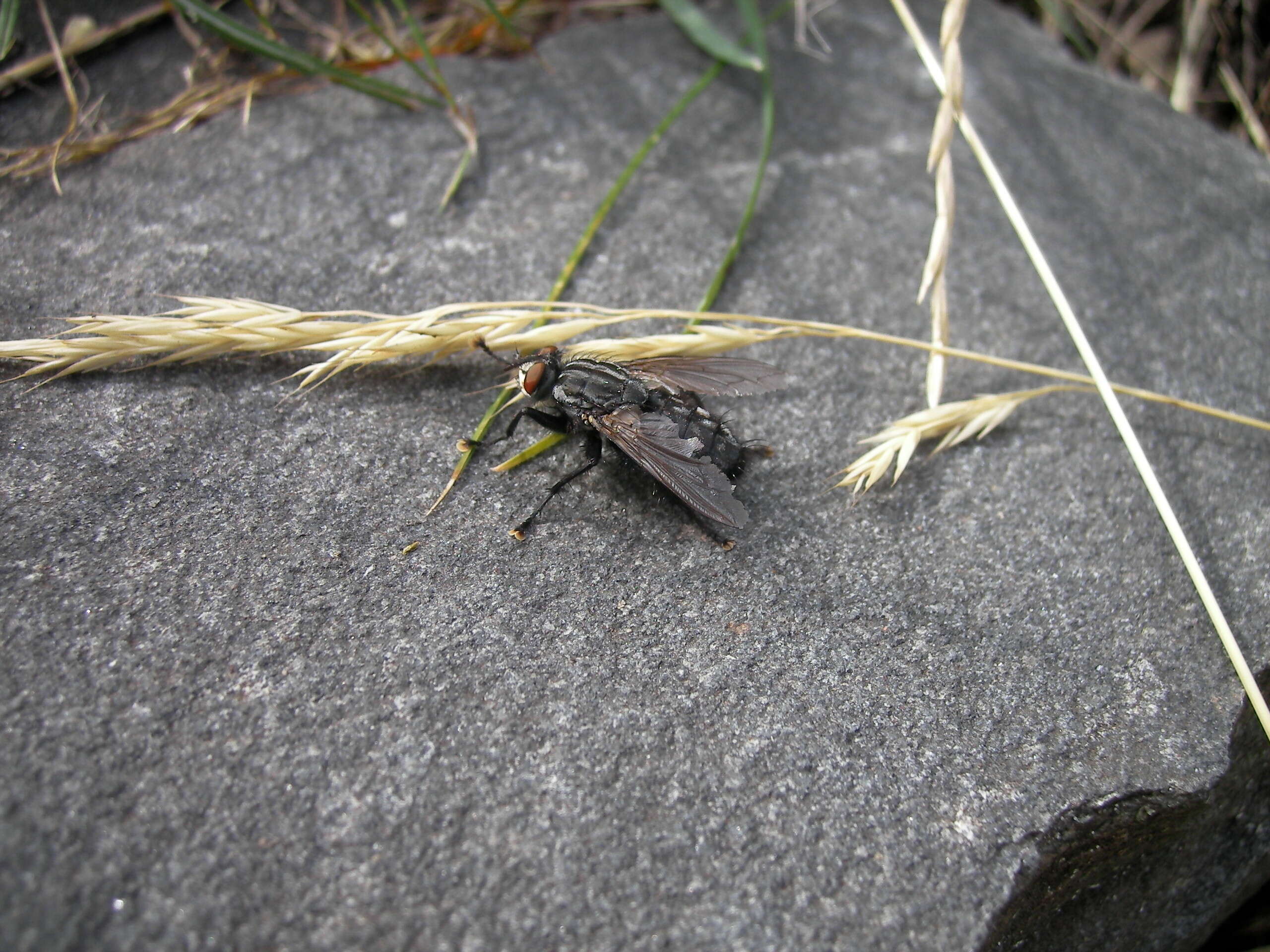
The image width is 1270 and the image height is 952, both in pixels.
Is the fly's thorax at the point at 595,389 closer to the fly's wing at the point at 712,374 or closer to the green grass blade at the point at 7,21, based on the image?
the fly's wing at the point at 712,374

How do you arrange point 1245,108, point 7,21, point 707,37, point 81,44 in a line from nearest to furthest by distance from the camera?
point 7,21 → point 81,44 → point 707,37 → point 1245,108

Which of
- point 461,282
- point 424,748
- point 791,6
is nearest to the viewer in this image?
point 424,748

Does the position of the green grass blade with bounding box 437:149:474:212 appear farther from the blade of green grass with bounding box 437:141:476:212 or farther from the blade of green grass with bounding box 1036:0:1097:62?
the blade of green grass with bounding box 1036:0:1097:62

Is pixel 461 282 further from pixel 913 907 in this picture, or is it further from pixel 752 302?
pixel 913 907

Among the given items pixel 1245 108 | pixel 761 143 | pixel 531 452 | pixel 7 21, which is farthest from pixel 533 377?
pixel 1245 108

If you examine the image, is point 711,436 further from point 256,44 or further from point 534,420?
point 256,44

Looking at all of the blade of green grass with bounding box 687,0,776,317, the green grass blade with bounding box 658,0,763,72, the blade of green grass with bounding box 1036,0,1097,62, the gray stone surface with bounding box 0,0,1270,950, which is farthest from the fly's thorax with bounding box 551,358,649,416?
the blade of green grass with bounding box 1036,0,1097,62

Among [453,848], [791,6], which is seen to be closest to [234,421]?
[453,848]
